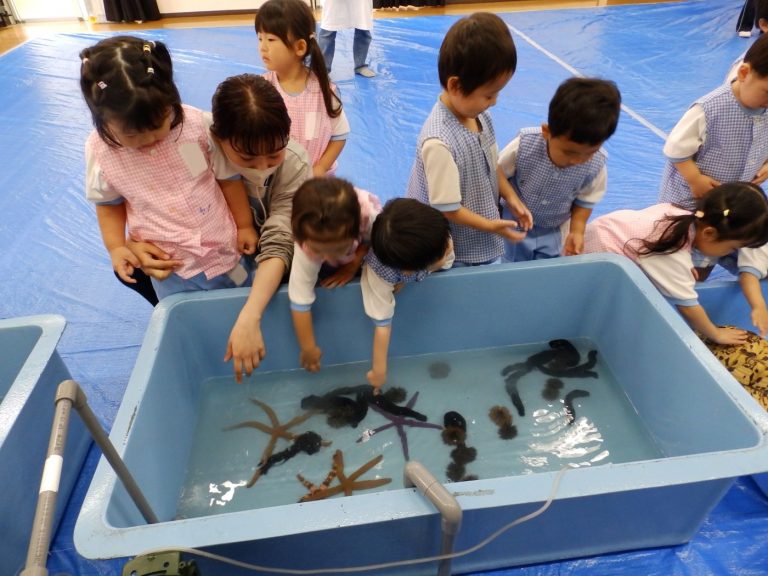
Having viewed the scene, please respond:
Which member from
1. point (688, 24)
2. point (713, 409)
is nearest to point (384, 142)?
point (713, 409)

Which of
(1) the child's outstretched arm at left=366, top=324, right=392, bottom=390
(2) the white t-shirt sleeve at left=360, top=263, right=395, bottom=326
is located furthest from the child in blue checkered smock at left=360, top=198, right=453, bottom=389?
(1) the child's outstretched arm at left=366, top=324, right=392, bottom=390

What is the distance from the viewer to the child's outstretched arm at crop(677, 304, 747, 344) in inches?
48.6

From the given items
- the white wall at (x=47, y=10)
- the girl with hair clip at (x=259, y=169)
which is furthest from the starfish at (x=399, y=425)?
the white wall at (x=47, y=10)

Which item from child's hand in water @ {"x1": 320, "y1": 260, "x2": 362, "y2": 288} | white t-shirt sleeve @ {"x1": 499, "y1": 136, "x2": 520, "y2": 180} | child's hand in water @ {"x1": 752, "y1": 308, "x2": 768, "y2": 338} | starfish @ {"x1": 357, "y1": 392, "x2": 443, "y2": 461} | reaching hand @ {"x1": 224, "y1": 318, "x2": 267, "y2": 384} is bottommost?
starfish @ {"x1": 357, "y1": 392, "x2": 443, "y2": 461}

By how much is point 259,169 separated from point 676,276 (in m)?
1.01

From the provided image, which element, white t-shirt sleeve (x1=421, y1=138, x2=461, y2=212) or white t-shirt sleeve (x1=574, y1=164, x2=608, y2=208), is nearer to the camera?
white t-shirt sleeve (x1=421, y1=138, x2=461, y2=212)

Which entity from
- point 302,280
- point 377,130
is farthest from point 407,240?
point 377,130

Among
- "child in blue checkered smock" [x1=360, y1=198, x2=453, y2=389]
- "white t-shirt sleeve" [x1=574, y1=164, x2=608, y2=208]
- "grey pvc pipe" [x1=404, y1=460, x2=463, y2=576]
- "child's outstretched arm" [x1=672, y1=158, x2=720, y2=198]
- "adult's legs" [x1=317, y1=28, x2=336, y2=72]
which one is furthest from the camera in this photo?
"adult's legs" [x1=317, y1=28, x2=336, y2=72]

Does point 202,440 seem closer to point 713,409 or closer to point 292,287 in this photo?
point 292,287

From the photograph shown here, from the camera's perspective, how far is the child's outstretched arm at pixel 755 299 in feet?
4.07

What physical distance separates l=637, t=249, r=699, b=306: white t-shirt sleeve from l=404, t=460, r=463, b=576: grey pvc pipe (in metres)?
0.84

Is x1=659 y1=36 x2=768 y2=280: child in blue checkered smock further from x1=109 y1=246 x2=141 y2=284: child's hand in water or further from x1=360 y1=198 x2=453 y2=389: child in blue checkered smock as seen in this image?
x1=109 y1=246 x2=141 y2=284: child's hand in water

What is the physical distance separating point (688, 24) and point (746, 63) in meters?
3.18

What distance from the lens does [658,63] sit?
319cm
